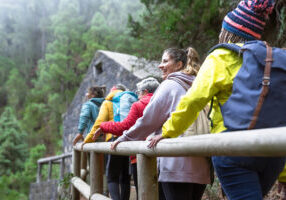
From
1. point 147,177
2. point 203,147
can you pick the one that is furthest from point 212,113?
point 147,177

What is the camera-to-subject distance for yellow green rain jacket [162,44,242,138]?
149cm

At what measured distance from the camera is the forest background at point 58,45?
706 cm

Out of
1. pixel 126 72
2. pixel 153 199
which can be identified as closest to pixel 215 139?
pixel 153 199

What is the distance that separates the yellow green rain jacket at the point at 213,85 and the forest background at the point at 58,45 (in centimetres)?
461

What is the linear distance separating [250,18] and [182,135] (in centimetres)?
83

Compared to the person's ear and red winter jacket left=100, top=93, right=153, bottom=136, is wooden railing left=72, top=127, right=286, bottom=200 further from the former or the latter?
the person's ear

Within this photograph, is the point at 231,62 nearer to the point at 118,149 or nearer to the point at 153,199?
the point at 153,199

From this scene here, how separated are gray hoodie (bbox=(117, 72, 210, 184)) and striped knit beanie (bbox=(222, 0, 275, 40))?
0.58 meters

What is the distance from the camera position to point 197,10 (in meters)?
6.95

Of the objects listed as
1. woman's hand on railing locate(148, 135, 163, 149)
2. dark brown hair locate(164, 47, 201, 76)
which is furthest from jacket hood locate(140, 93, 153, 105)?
woman's hand on railing locate(148, 135, 163, 149)

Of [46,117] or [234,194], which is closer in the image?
[234,194]

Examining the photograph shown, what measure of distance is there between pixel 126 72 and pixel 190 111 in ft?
31.4

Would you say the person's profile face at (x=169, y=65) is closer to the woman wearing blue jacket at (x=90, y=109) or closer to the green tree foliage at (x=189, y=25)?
the woman wearing blue jacket at (x=90, y=109)

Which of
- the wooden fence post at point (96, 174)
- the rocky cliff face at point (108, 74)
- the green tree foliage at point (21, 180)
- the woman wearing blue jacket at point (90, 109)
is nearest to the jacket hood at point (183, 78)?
the wooden fence post at point (96, 174)
